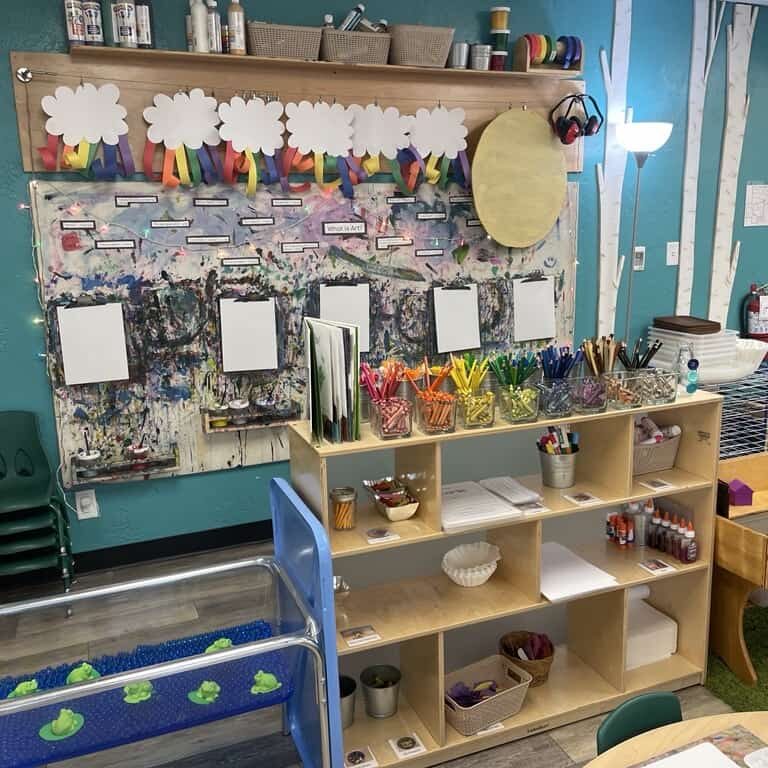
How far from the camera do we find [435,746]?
220 centimetres

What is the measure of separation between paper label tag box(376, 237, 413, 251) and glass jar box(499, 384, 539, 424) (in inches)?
65.7

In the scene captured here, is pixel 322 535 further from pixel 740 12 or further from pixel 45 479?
pixel 740 12

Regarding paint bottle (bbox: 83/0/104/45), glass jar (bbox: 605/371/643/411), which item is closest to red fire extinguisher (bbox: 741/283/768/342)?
glass jar (bbox: 605/371/643/411)

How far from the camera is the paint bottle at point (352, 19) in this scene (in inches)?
132

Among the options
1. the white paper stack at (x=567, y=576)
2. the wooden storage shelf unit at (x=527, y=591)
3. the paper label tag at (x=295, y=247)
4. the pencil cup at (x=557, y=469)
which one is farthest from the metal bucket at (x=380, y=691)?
the paper label tag at (x=295, y=247)

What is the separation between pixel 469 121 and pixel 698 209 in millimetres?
1538

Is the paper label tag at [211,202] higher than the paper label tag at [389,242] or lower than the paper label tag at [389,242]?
higher

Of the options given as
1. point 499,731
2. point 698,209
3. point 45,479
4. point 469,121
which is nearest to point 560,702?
point 499,731

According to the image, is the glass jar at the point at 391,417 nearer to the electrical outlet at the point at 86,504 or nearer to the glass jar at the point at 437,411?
the glass jar at the point at 437,411

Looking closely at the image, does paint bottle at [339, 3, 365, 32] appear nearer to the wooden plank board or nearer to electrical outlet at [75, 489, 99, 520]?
the wooden plank board

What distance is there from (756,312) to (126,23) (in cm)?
365

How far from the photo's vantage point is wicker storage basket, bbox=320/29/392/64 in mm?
3312

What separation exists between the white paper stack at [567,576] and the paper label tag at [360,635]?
1.73 feet

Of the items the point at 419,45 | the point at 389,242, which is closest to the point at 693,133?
the point at 419,45
